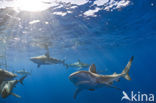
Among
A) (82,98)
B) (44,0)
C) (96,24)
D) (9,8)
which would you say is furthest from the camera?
(82,98)

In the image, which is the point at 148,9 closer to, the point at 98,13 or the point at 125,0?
the point at 125,0

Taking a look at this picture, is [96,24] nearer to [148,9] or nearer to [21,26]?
[148,9]

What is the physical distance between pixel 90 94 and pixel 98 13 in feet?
91.8

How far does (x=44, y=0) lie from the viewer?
1223 centimetres

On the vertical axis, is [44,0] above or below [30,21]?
above

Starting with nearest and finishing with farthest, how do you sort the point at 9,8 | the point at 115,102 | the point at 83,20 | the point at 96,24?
the point at 9,8, the point at 83,20, the point at 96,24, the point at 115,102

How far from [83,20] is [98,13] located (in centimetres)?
256

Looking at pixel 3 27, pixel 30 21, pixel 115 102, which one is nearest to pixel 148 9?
pixel 30 21

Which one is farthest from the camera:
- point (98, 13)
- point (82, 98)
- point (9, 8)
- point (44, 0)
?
point (82, 98)

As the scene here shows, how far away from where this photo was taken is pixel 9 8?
13.3 m

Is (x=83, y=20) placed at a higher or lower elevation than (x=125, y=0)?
lower

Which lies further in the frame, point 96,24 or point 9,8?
point 96,24

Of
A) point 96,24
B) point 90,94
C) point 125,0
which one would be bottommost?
point 90,94

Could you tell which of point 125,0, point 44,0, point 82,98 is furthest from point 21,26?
point 82,98
